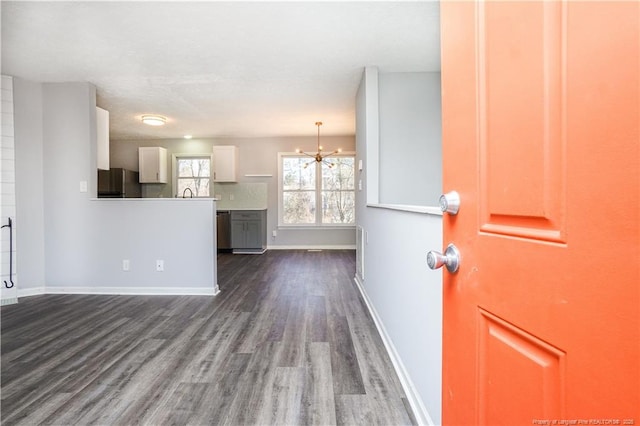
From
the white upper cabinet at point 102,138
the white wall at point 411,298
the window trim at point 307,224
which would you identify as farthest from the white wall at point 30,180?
the window trim at point 307,224

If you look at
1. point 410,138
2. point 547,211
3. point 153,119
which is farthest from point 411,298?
point 153,119

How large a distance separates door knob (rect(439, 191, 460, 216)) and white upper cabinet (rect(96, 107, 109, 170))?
13.7 feet

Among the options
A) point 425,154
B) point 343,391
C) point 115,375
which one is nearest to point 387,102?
point 425,154

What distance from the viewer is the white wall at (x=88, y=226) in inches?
132

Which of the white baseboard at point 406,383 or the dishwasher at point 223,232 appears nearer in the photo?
the white baseboard at point 406,383

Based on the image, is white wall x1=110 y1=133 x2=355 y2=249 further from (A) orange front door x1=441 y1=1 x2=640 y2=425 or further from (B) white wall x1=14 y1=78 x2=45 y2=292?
(A) orange front door x1=441 y1=1 x2=640 y2=425

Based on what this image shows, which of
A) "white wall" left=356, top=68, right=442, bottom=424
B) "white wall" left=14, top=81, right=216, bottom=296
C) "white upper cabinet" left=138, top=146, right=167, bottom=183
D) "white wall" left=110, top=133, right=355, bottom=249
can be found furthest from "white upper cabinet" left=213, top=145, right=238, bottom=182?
"white wall" left=356, top=68, right=442, bottom=424

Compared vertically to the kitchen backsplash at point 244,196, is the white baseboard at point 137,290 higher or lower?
lower

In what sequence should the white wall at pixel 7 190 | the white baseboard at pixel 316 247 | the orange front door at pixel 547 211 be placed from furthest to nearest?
1. the white baseboard at pixel 316 247
2. the white wall at pixel 7 190
3. the orange front door at pixel 547 211

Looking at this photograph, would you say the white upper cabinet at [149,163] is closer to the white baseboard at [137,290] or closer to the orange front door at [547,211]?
the white baseboard at [137,290]

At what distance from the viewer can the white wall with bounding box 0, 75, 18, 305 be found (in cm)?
314

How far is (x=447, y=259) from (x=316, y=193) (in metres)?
5.86

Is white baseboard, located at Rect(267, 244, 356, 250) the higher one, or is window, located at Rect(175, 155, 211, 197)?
window, located at Rect(175, 155, 211, 197)

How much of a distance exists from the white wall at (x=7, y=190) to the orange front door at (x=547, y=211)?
4398 millimetres
